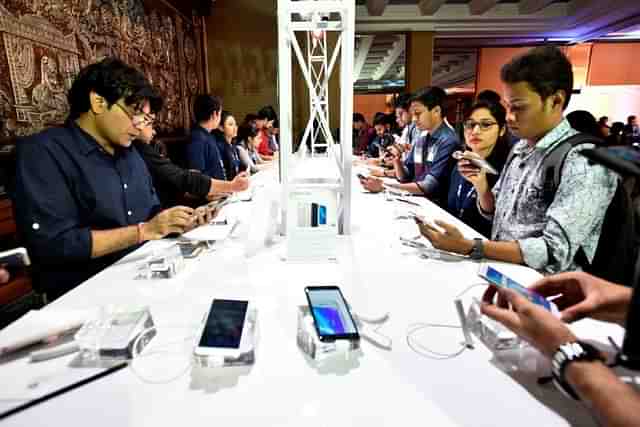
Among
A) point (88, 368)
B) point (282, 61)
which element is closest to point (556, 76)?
point (282, 61)

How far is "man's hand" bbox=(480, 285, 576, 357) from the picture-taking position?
582 mm

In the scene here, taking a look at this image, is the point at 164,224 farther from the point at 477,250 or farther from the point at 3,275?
the point at 477,250

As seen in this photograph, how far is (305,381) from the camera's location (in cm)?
64

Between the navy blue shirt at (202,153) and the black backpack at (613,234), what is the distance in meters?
2.55

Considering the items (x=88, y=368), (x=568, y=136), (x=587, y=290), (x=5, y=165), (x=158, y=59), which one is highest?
(x=158, y=59)

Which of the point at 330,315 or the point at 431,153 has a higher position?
the point at 431,153

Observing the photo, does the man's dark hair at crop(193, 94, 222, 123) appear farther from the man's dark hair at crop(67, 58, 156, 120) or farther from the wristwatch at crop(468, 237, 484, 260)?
the wristwatch at crop(468, 237, 484, 260)

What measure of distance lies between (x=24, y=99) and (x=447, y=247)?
2.34 m

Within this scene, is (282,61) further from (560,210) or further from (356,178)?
(356,178)

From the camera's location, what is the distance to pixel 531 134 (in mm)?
1287

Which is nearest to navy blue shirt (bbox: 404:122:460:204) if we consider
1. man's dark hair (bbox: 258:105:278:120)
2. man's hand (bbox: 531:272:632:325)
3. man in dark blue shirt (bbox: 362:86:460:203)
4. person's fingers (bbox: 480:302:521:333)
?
man in dark blue shirt (bbox: 362:86:460:203)

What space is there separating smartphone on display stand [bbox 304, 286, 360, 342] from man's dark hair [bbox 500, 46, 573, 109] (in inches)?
37.1

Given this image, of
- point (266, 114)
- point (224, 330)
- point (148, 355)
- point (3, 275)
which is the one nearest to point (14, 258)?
point (3, 275)

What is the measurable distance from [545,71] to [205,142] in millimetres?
2515
